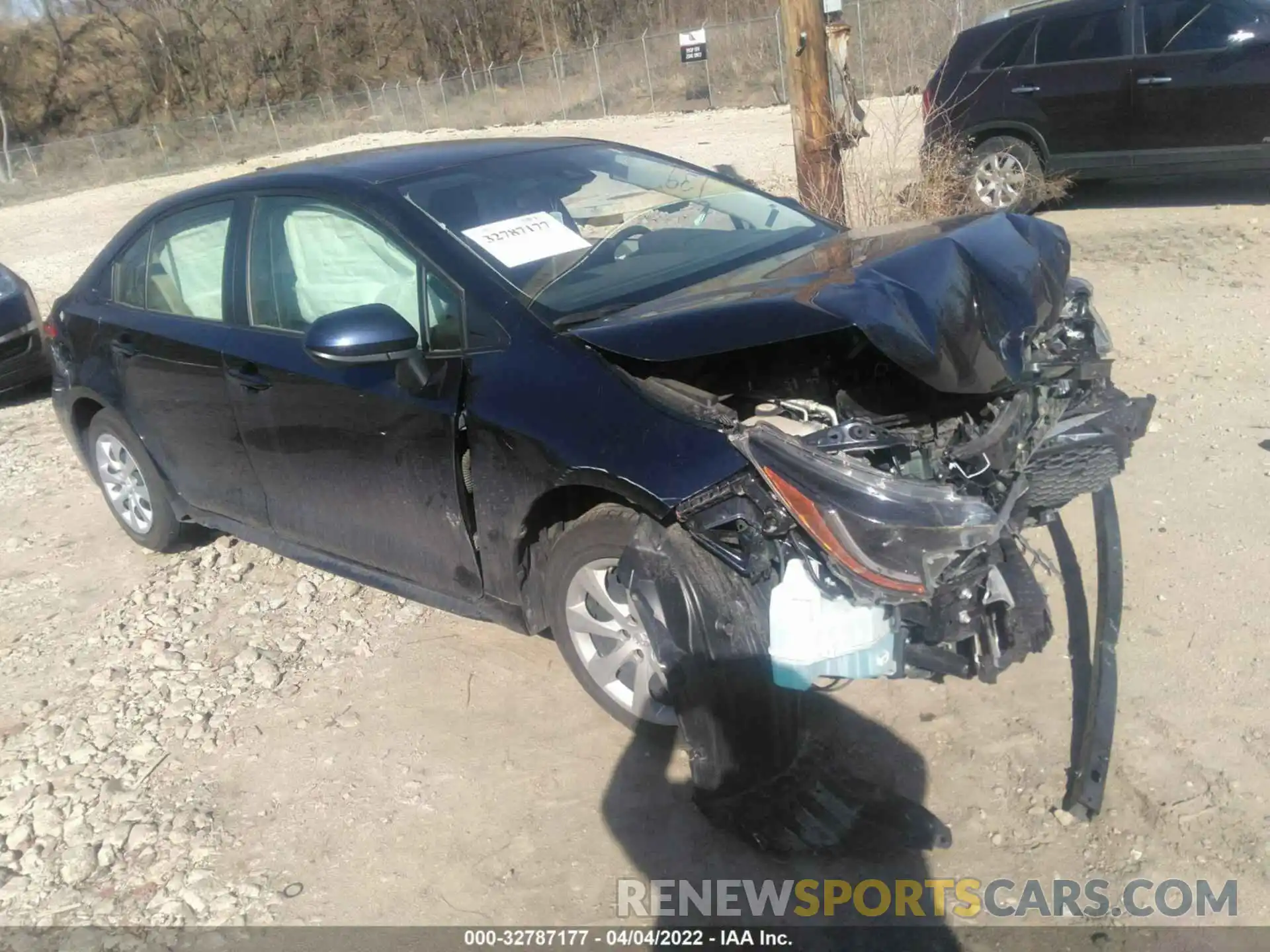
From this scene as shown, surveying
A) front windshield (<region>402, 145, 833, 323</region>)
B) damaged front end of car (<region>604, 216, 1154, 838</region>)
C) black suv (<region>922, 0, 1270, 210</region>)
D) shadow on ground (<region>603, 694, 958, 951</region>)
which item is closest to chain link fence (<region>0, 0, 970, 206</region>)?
black suv (<region>922, 0, 1270, 210</region>)

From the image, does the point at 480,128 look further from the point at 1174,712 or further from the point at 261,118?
the point at 1174,712

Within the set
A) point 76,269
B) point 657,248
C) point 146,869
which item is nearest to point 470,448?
point 657,248

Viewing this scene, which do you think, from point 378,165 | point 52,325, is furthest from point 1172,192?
point 52,325

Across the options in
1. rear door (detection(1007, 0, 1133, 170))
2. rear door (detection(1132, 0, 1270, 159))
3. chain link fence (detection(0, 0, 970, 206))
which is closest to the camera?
rear door (detection(1132, 0, 1270, 159))

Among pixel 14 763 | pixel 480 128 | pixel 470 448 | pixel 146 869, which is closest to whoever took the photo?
pixel 146 869

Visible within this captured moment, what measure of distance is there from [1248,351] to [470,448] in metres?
4.67

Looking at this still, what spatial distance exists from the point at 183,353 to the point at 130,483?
119 cm

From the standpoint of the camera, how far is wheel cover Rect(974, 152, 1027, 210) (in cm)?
956

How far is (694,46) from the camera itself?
2742 cm

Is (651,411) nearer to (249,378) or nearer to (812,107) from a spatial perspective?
(249,378)

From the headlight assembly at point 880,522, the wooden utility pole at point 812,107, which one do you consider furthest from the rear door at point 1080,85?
the headlight assembly at point 880,522

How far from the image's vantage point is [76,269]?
16750mm

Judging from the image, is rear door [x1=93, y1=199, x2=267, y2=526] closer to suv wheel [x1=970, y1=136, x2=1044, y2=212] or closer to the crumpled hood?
the crumpled hood

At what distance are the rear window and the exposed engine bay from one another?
7459mm
